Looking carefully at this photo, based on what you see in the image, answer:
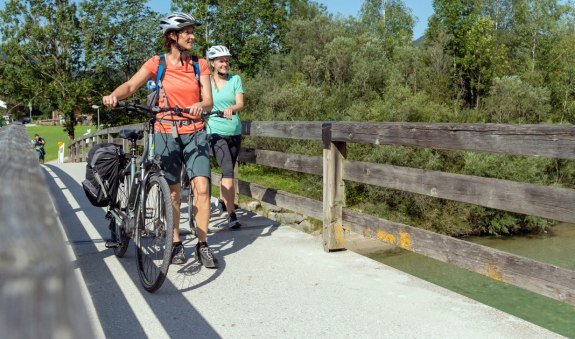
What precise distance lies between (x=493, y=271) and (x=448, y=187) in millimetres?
674

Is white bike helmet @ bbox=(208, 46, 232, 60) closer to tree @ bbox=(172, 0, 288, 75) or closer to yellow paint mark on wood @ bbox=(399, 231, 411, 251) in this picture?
yellow paint mark on wood @ bbox=(399, 231, 411, 251)

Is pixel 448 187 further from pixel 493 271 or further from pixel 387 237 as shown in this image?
pixel 387 237

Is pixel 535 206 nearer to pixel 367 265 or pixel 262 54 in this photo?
pixel 367 265

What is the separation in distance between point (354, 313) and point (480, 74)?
4775 cm

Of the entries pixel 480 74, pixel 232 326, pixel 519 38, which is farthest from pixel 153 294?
pixel 519 38

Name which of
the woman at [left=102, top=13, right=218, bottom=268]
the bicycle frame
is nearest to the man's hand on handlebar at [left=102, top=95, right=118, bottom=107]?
the woman at [left=102, top=13, right=218, bottom=268]

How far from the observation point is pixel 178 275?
15.1 feet

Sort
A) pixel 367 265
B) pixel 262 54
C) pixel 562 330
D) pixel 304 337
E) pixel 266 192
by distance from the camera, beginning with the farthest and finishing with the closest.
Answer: pixel 262 54 → pixel 562 330 → pixel 266 192 → pixel 367 265 → pixel 304 337

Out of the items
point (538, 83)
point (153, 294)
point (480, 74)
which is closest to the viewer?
point (153, 294)

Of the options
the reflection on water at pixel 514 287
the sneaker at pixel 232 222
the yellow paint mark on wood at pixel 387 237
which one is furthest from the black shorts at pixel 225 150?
the reflection on water at pixel 514 287

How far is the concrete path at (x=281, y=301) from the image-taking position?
3.42 metres

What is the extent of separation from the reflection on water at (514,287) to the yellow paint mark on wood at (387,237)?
29.6 ft

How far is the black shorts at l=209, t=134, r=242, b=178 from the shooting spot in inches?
244

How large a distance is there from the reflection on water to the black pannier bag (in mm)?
10341
